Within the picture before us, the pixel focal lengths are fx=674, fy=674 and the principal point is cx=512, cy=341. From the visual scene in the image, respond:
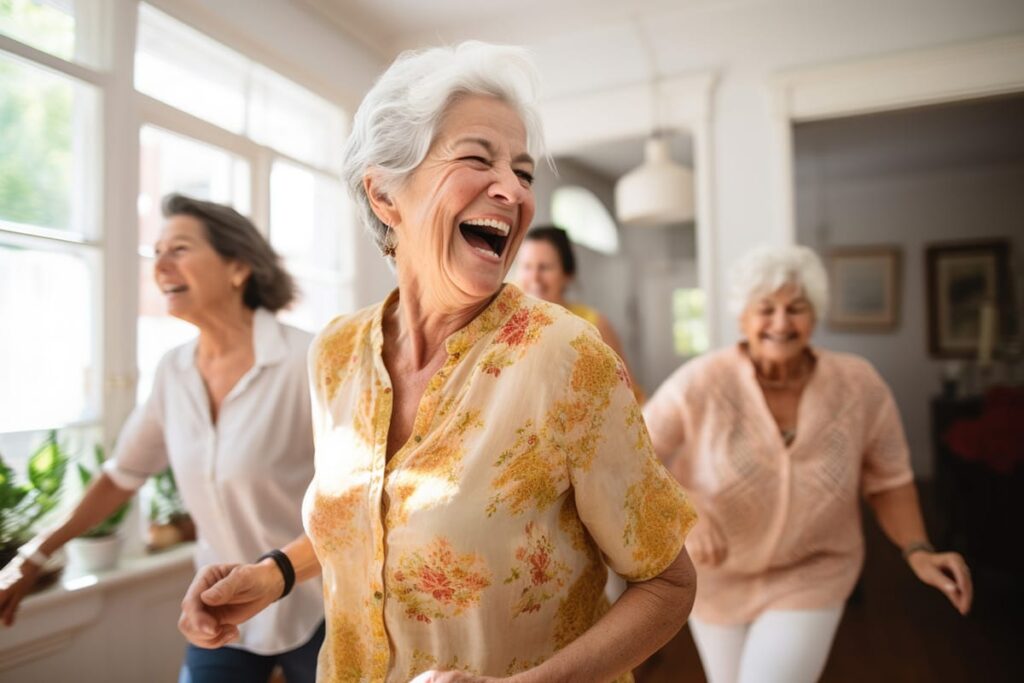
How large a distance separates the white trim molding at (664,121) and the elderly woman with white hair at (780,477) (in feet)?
4.47

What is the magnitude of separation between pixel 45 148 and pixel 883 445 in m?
2.55

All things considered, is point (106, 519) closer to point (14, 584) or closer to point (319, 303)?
point (14, 584)

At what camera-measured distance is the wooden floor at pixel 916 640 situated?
2742 mm

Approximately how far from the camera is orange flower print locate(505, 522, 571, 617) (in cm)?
83

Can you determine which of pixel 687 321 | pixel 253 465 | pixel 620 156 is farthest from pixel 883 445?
pixel 687 321

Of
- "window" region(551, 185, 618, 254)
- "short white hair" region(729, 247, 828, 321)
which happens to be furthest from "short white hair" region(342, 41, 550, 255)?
"window" region(551, 185, 618, 254)

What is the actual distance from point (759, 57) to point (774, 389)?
6.49ft

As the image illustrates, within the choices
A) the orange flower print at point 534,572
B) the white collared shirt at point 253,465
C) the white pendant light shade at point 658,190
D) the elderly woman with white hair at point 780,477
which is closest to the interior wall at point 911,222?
the white pendant light shade at point 658,190

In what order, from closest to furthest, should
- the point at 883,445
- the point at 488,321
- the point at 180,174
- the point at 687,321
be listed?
the point at 488,321
the point at 883,445
the point at 180,174
the point at 687,321

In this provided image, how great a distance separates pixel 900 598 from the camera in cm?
360

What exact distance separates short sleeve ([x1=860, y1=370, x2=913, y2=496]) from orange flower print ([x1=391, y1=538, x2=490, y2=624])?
1.30 m

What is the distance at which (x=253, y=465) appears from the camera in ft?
4.75

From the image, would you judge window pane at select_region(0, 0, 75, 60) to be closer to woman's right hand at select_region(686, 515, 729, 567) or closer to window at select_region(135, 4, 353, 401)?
window at select_region(135, 4, 353, 401)

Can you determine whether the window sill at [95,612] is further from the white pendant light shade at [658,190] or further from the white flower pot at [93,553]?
the white pendant light shade at [658,190]
